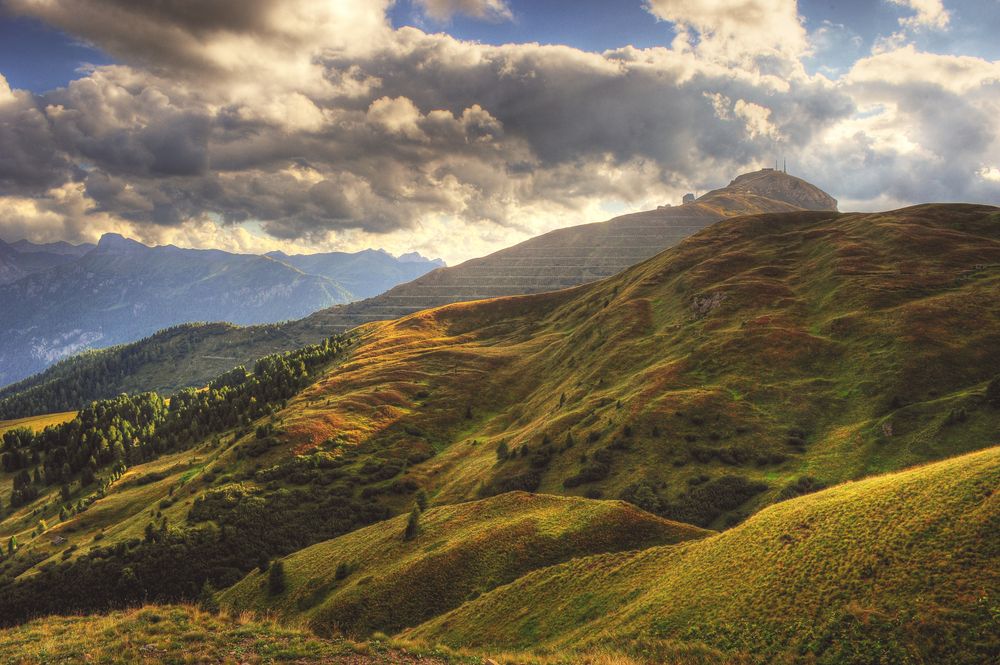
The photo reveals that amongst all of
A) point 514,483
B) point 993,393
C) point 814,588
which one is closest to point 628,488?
point 514,483

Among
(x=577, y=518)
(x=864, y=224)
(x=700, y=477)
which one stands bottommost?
(x=700, y=477)

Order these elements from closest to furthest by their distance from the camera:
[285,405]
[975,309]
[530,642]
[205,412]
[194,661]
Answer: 1. [194,661]
2. [530,642]
3. [975,309]
4. [285,405]
5. [205,412]

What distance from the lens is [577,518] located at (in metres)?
44.0

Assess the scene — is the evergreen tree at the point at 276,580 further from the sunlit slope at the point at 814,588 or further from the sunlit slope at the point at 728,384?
the sunlit slope at the point at 728,384

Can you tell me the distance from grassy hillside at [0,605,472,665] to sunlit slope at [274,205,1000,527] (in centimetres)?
3678

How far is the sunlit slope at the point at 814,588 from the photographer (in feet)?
65.1

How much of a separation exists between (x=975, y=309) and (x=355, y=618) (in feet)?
309

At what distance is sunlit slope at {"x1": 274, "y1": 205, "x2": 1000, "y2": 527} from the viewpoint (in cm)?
5497

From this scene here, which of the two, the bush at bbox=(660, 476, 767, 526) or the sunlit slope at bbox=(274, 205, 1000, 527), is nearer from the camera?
the bush at bbox=(660, 476, 767, 526)

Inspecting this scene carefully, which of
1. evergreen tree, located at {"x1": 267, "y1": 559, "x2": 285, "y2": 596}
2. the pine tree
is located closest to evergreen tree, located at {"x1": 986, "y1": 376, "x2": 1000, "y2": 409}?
the pine tree

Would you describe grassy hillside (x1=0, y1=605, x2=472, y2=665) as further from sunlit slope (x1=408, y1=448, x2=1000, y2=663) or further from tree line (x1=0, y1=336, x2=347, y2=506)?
tree line (x1=0, y1=336, x2=347, y2=506)

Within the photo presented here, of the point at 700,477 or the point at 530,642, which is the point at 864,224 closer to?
the point at 700,477

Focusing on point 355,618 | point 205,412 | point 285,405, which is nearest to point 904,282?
point 355,618

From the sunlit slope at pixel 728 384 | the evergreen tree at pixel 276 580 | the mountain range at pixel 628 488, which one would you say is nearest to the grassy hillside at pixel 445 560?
the mountain range at pixel 628 488
